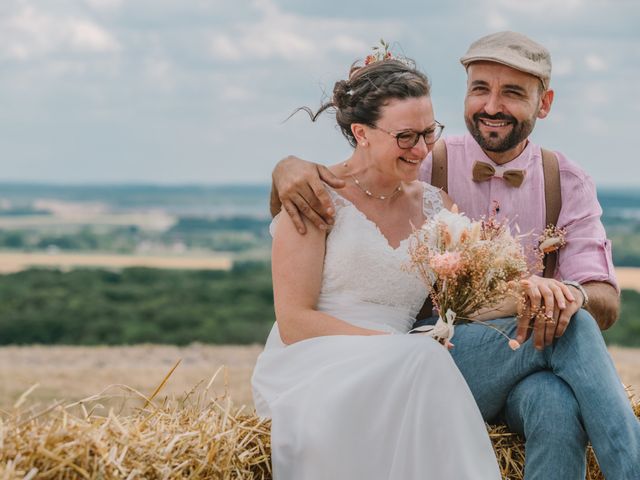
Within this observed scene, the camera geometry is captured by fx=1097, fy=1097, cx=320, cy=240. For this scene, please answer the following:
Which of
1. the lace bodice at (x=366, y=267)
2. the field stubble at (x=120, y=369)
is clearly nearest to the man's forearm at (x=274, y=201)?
the lace bodice at (x=366, y=267)

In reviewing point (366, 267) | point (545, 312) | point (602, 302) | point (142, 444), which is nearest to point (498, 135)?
point (602, 302)

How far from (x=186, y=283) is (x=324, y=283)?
96.3ft

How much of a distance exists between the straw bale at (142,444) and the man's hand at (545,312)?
0.53 metres

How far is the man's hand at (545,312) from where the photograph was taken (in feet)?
15.2

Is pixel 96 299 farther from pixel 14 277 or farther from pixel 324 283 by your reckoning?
pixel 324 283

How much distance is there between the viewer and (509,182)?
5.79m

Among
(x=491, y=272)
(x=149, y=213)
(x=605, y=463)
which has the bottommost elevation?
(x=149, y=213)

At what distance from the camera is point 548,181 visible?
5812 mm

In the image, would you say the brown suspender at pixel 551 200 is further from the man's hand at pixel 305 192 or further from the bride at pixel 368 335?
the man's hand at pixel 305 192

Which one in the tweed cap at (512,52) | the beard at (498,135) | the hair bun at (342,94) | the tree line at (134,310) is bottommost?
the tree line at (134,310)

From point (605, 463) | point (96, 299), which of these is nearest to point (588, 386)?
point (605, 463)

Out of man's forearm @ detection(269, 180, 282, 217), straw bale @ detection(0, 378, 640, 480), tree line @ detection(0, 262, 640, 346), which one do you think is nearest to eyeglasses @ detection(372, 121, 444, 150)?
man's forearm @ detection(269, 180, 282, 217)

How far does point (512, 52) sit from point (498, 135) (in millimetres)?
447

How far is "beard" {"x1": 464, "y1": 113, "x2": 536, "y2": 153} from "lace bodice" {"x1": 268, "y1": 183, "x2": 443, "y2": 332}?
3.06ft
